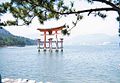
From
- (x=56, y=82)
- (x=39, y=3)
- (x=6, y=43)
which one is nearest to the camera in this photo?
(x=39, y=3)

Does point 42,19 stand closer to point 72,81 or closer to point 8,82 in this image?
point 8,82

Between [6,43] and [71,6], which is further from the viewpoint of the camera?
[6,43]

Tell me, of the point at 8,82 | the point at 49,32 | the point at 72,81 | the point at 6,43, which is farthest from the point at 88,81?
the point at 6,43

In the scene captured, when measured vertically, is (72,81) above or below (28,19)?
below

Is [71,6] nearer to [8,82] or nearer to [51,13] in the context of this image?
[51,13]

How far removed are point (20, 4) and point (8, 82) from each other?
8.28m

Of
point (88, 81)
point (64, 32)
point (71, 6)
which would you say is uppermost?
point (71, 6)

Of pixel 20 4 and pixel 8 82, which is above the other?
pixel 20 4

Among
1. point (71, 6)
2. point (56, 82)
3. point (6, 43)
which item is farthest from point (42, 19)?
point (6, 43)

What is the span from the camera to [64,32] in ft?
24.2

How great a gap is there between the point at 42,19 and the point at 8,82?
26.4 feet

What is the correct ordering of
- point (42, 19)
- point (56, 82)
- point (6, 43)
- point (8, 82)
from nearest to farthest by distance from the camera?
point (42, 19), point (8, 82), point (56, 82), point (6, 43)

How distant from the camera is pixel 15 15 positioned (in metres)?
7.67

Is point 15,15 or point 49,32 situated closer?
point 15,15
